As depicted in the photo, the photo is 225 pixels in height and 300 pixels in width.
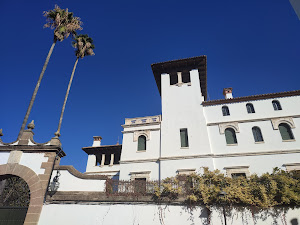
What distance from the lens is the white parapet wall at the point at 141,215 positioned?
29.3 ft

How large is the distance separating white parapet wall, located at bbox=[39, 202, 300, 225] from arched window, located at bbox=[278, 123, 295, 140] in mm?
10308

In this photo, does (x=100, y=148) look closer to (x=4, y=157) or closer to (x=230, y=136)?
(x=4, y=157)

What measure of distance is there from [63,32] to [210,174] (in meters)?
17.3

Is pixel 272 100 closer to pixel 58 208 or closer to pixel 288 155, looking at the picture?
pixel 288 155

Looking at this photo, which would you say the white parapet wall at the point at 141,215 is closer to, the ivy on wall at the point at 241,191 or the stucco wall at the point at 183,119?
the ivy on wall at the point at 241,191

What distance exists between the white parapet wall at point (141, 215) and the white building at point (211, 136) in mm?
7395

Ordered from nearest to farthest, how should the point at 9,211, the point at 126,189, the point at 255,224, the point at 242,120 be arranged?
the point at 255,224 < the point at 9,211 < the point at 126,189 < the point at 242,120

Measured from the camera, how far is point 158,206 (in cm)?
959

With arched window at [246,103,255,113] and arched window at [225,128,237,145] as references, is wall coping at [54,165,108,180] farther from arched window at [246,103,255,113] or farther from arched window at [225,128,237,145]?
arched window at [246,103,255,113]

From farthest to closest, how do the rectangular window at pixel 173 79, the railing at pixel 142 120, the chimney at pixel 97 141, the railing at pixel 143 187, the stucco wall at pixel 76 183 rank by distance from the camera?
the chimney at pixel 97 141 < the rectangular window at pixel 173 79 < the railing at pixel 142 120 < the stucco wall at pixel 76 183 < the railing at pixel 143 187

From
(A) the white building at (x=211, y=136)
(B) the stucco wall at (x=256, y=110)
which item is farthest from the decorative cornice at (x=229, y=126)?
(B) the stucco wall at (x=256, y=110)

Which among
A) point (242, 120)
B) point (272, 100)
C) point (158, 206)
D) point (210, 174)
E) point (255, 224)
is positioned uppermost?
point (272, 100)

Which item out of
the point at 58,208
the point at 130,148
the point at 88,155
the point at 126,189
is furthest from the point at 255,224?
the point at 88,155

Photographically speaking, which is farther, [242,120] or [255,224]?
[242,120]
